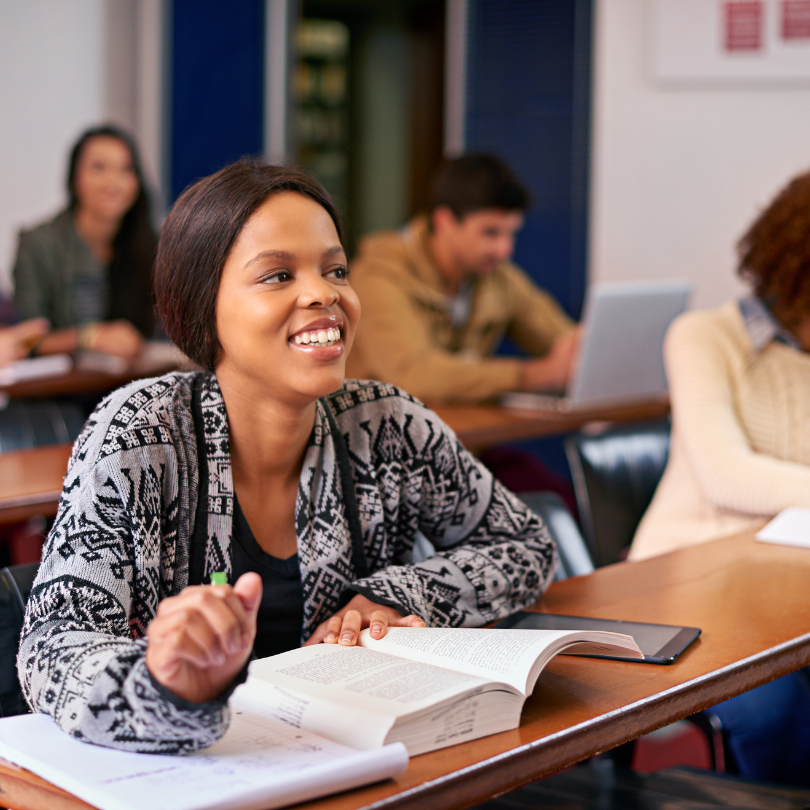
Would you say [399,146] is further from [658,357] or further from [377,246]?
[658,357]

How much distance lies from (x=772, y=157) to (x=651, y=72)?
0.60m

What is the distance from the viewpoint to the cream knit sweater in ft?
7.13

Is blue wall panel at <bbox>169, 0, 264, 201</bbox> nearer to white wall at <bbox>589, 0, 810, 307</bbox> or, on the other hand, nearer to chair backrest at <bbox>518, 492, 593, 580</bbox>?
white wall at <bbox>589, 0, 810, 307</bbox>

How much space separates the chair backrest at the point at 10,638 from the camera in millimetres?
1291

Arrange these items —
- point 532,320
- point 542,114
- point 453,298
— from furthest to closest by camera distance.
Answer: point 542,114, point 532,320, point 453,298

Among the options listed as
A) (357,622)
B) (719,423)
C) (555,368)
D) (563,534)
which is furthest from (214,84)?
(357,622)

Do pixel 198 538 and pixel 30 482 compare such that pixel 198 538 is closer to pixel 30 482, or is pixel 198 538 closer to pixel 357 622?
pixel 357 622

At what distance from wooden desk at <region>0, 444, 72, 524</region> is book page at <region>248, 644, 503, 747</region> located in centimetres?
114

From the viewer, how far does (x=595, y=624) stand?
54.5 inches

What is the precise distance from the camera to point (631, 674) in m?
1.19

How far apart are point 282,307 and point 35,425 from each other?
173 cm

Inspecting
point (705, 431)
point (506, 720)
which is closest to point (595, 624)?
point (506, 720)

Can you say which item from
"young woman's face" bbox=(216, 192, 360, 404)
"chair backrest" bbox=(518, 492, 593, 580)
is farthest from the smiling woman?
"chair backrest" bbox=(518, 492, 593, 580)

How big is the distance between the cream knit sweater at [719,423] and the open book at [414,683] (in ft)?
3.40
